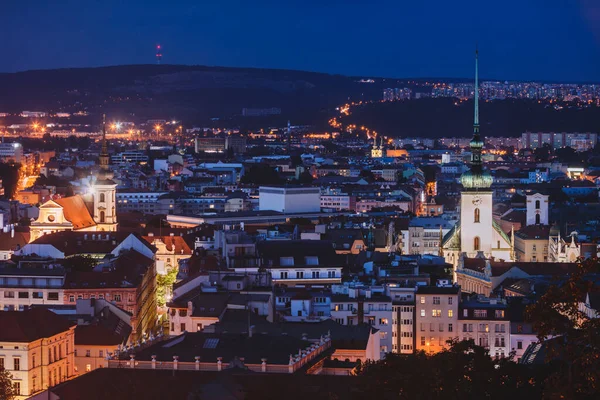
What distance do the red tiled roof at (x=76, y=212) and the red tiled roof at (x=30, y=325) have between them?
33958 millimetres

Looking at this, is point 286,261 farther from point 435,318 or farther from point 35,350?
point 35,350

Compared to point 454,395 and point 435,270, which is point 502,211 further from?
point 454,395

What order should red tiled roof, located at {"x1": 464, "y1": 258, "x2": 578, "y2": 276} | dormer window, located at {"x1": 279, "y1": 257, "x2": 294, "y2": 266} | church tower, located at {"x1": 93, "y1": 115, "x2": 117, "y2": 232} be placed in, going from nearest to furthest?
dormer window, located at {"x1": 279, "y1": 257, "x2": 294, "y2": 266} → red tiled roof, located at {"x1": 464, "y1": 258, "x2": 578, "y2": 276} → church tower, located at {"x1": 93, "y1": 115, "x2": 117, "y2": 232}

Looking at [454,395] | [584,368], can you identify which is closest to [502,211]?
[454,395]

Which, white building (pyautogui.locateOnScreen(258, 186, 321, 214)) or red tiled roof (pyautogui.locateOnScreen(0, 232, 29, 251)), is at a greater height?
white building (pyautogui.locateOnScreen(258, 186, 321, 214))

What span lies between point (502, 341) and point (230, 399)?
57.9 feet

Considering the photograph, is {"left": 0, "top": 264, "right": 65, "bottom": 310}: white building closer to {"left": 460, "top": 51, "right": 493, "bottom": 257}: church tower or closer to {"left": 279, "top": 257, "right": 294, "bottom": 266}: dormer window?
{"left": 279, "top": 257, "right": 294, "bottom": 266}: dormer window

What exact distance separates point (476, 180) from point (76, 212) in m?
22.1

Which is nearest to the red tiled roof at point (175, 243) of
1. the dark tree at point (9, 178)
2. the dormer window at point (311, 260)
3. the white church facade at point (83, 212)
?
the white church facade at point (83, 212)

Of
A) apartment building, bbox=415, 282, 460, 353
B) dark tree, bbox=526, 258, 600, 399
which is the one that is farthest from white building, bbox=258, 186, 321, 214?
dark tree, bbox=526, 258, 600, 399

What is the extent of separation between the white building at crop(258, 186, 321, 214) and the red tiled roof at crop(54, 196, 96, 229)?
17.7m

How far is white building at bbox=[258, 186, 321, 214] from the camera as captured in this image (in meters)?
93.6

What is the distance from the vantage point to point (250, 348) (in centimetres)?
3503

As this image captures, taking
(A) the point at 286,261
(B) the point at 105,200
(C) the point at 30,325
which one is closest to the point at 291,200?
(B) the point at 105,200
